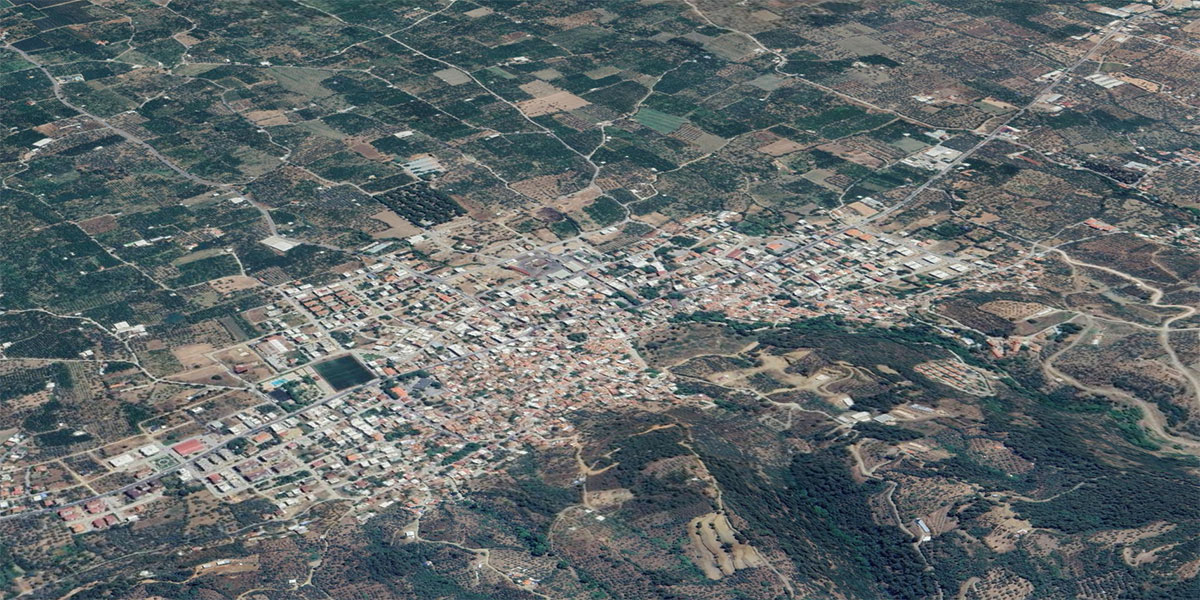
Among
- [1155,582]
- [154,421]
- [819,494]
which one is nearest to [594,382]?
[819,494]

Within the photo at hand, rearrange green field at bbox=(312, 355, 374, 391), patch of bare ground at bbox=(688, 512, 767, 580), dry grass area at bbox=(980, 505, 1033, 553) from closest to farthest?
patch of bare ground at bbox=(688, 512, 767, 580) < dry grass area at bbox=(980, 505, 1033, 553) < green field at bbox=(312, 355, 374, 391)

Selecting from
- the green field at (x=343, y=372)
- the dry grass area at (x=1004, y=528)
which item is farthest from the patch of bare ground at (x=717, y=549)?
the green field at (x=343, y=372)

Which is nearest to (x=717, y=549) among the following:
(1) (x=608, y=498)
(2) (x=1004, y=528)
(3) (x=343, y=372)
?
(1) (x=608, y=498)

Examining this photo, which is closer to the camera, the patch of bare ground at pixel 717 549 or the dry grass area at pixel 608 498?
the patch of bare ground at pixel 717 549

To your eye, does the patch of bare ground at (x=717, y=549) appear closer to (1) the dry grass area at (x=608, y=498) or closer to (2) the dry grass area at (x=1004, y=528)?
(1) the dry grass area at (x=608, y=498)

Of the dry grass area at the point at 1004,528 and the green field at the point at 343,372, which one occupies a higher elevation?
the dry grass area at the point at 1004,528

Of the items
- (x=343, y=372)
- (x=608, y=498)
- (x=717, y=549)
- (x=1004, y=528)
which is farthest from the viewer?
(x=343, y=372)

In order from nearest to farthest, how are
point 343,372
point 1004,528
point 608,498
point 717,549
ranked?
point 717,549 → point 1004,528 → point 608,498 → point 343,372

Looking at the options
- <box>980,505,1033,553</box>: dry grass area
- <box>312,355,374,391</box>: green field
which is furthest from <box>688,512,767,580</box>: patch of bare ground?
<box>312,355,374,391</box>: green field

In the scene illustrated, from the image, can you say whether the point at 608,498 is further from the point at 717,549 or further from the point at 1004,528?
the point at 1004,528

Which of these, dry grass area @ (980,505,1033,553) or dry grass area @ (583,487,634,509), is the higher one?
dry grass area @ (980,505,1033,553)

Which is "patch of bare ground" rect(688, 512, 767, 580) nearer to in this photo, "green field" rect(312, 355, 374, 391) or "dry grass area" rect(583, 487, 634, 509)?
"dry grass area" rect(583, 487, 634, 509)

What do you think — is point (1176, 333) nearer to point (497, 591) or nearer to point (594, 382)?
point (594, 382)

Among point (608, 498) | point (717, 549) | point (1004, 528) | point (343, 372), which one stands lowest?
point (343, 372)
